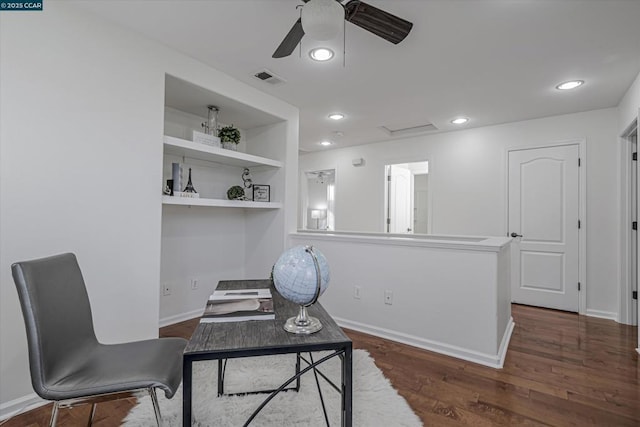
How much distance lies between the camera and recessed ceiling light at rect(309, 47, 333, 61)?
2355mm

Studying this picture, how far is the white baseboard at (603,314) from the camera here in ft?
11.3

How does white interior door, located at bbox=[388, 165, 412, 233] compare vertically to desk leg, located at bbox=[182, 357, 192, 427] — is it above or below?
above

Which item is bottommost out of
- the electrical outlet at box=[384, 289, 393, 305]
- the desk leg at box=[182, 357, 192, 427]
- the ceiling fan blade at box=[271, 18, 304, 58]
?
the electrical outlet at box=[384, 289, 393, 305]

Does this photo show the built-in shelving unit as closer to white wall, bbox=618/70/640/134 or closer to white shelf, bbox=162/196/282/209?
white shelf, bbox=162/196/282/209

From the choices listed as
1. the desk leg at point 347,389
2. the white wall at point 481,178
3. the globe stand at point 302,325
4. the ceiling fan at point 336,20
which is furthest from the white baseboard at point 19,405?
the white wall at point 481,178

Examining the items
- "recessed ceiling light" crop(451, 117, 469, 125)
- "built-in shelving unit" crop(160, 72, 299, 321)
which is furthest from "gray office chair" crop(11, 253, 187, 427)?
"recessed ceiling light" crop(451, 117, 469, 125)

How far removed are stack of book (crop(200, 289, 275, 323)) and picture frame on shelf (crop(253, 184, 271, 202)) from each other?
6.66 ft

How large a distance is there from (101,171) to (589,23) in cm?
324

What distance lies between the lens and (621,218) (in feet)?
11.0

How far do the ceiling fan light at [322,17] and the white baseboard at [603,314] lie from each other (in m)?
4.13

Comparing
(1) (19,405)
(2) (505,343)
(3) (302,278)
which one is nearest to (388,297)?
(2) (505,343)

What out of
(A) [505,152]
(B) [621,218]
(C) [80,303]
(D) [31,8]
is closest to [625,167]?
(B) [621,218]

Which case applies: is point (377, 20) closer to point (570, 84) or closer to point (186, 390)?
point (186, 390)

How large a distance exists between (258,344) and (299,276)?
0.26 meters
